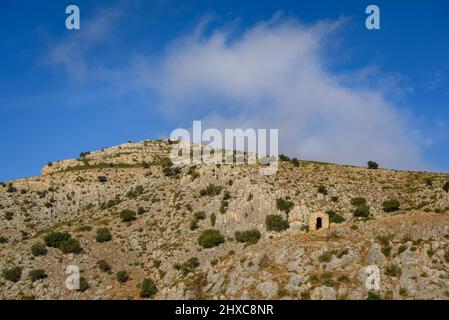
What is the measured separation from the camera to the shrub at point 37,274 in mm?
84938

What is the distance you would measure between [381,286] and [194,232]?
131 feet

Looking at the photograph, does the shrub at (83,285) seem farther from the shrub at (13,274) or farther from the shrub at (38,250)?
the shrub at (38,250)

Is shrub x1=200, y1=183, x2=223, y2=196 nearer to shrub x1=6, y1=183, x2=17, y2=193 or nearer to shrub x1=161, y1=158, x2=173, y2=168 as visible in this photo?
shrub x1=161, y1=158, x2=173, y2=168

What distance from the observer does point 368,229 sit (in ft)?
235

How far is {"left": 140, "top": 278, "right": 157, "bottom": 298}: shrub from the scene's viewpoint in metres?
80.0

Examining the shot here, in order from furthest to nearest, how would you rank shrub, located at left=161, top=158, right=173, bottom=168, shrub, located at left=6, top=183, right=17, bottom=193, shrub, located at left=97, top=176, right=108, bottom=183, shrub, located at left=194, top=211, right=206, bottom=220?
shrub, located at left=161, top=158, right=173, bottom=168 < shrub, located at left=97, top=176, right=108, bottom=183 < shrub, located at left=6, top=183, right=17, bottom=193 < shrub, located at left=194, top=211, right=206, bottom=220

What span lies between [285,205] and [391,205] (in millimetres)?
16580

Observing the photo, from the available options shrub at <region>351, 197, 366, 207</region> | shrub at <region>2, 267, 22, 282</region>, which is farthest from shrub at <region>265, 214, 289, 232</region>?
shrub at <region>2, 267, 22, 282</region>

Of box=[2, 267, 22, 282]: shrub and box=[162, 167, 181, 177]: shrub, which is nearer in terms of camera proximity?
box=[2, 267, 22, 282]: shrub

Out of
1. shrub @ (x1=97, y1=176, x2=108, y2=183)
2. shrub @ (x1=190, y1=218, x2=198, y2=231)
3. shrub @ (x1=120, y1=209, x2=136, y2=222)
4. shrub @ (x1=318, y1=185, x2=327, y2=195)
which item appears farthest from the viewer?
shrub @ (x1=97, y1=176, x2=108, y2=183)

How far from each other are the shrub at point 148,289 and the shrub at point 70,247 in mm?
16835

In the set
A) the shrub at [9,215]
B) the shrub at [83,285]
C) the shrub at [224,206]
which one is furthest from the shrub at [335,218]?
the shrub at [9,215]

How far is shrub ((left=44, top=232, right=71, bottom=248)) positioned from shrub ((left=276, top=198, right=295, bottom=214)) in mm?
35918
